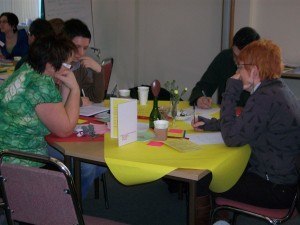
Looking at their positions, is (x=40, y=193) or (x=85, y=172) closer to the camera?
(x=40, y=193)

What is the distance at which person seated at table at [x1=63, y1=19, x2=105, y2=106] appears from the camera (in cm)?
302

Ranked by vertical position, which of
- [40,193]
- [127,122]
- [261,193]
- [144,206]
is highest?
[127,122]

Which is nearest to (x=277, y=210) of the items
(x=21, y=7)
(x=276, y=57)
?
(x=276, y=57)

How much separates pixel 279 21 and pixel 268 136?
2717mm

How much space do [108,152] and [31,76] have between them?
0.52 metres

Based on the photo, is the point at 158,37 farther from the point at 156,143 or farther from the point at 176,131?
the point at 156,143

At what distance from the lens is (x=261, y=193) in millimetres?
1930

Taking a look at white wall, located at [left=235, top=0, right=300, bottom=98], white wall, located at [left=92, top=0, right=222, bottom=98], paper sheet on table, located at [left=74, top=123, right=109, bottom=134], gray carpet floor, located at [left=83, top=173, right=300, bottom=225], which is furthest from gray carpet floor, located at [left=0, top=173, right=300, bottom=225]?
white wall, located at [left=92, top=0, right=222, bottom=98]

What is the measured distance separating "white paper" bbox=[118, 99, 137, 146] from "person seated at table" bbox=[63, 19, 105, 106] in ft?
3.50

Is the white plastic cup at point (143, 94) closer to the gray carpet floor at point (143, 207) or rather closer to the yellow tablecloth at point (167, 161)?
the gray carpet floor at point (143, 207)

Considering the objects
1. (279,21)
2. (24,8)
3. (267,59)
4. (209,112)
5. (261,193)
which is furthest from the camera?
(24,8)

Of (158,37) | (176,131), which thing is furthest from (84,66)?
(158,37)

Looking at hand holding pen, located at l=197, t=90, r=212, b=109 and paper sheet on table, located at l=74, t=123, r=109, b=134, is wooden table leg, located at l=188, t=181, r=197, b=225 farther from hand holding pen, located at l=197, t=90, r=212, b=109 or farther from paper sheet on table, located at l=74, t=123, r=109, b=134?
hand holding pen, located at l=197, t=90, r=212, b=109

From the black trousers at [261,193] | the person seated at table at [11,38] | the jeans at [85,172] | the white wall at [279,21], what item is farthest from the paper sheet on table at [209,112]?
the person seated at table at [11,38]
